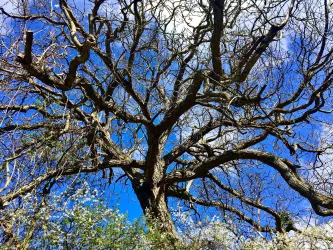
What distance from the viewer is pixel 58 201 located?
4273 millimetres

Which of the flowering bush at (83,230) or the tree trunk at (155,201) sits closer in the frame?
the flowering bush at (83,230)

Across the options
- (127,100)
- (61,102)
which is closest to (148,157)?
(127,100)

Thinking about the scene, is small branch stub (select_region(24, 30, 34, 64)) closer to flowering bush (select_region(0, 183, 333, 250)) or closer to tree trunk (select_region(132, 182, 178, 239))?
flowering bush (select_region(0, 183, 333, 250))

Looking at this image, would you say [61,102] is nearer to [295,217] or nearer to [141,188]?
[141,188]

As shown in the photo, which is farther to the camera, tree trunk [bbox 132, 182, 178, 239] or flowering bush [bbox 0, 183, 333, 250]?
tree trunk [bbox 132, 182, 178, 239]

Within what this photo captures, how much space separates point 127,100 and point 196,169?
5.55 feet

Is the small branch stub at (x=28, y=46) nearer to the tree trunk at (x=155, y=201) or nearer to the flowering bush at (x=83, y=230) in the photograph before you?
the flowering bush at (x=83, y=230)

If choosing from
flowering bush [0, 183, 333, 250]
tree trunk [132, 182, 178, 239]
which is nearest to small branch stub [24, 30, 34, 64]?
flowering bush [0, 183, 333, 250]

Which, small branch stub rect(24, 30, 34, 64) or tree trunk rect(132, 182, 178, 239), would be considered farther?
tree trunk rect(132, 182, 178, 239)

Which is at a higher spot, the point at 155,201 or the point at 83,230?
the point at 155,201

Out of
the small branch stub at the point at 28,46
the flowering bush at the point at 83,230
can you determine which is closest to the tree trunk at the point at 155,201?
the flowering bush at the point at 83,230

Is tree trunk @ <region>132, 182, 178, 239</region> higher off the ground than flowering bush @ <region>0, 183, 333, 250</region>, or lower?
higher

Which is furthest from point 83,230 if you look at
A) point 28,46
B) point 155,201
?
point 155,201

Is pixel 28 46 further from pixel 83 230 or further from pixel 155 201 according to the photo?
pixel 155 201
